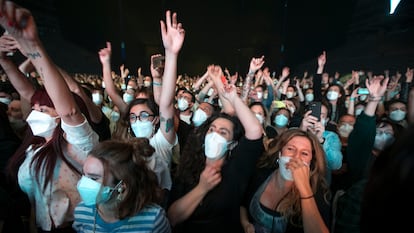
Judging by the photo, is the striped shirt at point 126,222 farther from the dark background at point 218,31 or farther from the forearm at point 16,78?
the dark background at point 218,31

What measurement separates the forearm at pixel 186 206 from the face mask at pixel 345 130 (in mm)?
2305

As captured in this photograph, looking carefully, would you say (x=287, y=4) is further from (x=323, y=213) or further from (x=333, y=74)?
(x=323, y=213)

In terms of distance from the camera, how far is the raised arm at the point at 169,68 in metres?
1.58

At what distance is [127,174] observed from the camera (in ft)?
3.70

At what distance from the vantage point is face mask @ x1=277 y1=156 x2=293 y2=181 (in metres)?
1.46

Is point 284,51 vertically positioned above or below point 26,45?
above

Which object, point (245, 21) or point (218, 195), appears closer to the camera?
point (218, 195)

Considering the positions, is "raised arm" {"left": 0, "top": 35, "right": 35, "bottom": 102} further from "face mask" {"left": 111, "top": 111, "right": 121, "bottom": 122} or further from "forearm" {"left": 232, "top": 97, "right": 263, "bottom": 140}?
"forearm" {"left": 232, "top": 97, "right": 263, "bottom": 140}

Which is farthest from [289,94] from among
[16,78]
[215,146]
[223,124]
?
[16,78]

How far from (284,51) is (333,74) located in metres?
2.65

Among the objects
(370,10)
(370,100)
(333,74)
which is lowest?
(370,100)

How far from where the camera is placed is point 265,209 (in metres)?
1.47

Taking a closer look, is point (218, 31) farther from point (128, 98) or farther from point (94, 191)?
point (94, 191)

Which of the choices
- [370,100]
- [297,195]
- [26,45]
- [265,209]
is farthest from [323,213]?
[26,45]
